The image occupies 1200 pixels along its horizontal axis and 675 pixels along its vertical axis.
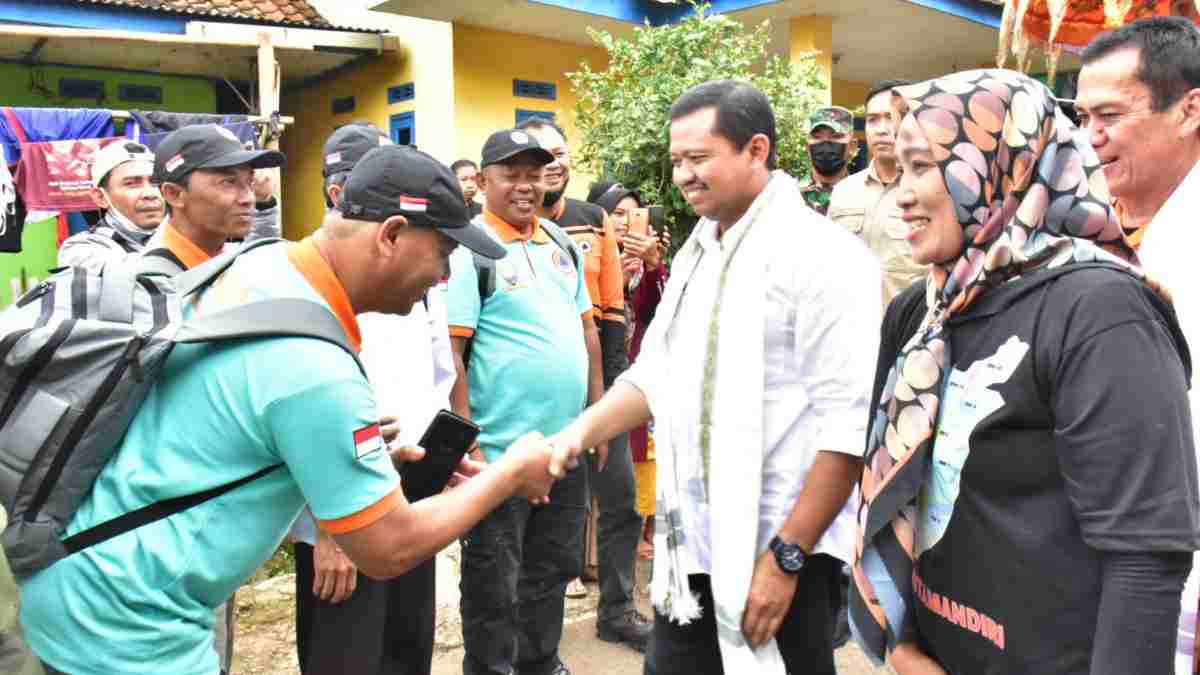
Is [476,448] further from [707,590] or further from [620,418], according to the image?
[707,590]

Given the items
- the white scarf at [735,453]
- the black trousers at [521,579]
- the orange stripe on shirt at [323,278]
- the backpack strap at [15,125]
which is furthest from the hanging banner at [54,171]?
the white scarf at [735,453]

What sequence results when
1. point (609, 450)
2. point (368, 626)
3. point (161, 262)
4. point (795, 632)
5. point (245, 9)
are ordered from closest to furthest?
point (795, 632) → point (368, 626) → point (161, 262) → point (609, 450) → point (245, 9)

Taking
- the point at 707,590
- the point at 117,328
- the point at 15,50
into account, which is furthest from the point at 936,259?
the point at 15,50

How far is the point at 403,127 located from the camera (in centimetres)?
1114

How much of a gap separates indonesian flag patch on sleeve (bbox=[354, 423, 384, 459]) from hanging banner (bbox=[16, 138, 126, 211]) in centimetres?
764

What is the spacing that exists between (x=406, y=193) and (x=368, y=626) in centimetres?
152

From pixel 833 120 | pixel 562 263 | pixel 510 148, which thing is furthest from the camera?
pixel 833 120

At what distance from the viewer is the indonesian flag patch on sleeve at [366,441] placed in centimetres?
179

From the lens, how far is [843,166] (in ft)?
18.2

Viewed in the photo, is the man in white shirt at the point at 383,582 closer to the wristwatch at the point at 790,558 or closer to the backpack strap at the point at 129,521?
the backpack strap at the point at 129,521

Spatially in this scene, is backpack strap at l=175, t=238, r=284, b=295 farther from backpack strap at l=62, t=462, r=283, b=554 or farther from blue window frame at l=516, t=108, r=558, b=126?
blue window frame at l=516, t=108, r=558, b=126

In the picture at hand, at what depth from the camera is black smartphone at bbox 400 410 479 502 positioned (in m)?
2.59

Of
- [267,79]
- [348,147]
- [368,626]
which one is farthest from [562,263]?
[267,79]

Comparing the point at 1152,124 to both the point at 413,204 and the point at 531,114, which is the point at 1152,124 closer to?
the point at 413,204
